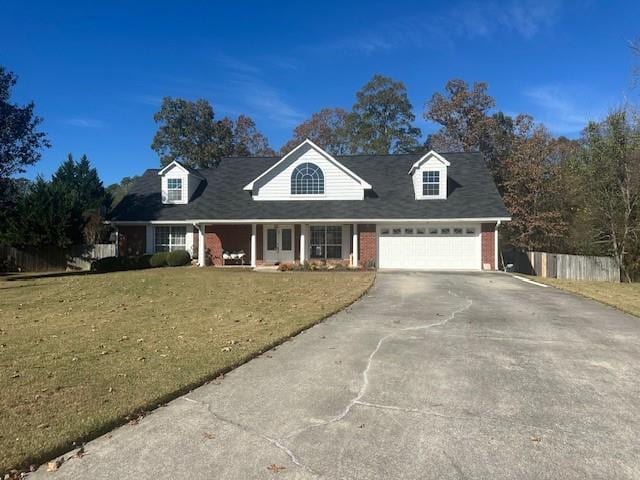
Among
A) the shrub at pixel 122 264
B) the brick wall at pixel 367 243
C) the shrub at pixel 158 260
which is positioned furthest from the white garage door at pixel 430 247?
the shrub at pixel 122 264

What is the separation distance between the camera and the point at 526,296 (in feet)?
47.3

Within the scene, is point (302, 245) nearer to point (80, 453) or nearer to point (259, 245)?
point (259, 245)

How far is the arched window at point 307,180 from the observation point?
26922 millimetres

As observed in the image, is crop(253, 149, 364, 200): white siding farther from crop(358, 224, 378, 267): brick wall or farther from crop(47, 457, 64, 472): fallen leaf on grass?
crop(47, 457, 64, 472): fallen leaf on grass

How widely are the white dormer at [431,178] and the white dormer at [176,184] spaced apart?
1279 centimetres

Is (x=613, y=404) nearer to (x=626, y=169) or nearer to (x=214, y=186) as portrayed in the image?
(x=626, y=169)

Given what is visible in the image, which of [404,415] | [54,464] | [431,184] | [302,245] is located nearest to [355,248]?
[302,245]

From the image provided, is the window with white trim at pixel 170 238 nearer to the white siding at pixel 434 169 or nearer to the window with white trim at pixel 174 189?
the window with white trim at pixel 174 189

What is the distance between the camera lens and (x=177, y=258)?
84.5ft

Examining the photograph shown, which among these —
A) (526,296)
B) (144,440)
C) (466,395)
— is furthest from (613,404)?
(526,296)

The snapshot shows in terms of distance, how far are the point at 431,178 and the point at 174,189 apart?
14.4m

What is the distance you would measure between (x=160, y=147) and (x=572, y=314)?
4774 cm

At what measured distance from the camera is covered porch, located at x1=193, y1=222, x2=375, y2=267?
25.9m

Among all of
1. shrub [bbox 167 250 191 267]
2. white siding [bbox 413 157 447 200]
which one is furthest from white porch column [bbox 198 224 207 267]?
white siding [bbox 413 157 447 200]
